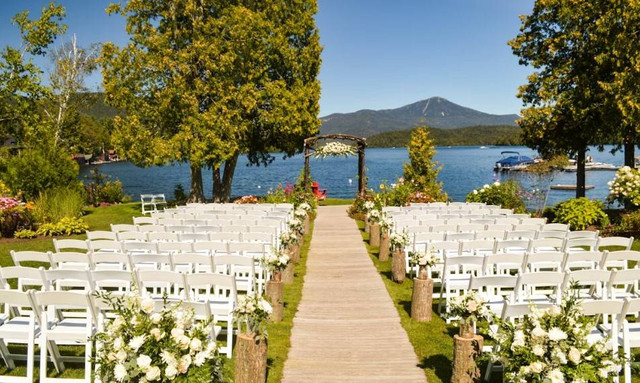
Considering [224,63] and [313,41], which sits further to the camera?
[313,41]

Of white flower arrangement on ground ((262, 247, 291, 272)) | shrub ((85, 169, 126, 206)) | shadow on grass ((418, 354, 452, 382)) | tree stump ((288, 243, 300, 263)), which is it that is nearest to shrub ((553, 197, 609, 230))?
tree stump ((288, 243, 300, 263))

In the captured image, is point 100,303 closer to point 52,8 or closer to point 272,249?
point 272,249

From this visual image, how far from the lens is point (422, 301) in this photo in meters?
7.86

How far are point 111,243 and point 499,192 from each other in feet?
52.1

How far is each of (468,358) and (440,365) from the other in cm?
94

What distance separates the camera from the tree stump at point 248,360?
5.31 m

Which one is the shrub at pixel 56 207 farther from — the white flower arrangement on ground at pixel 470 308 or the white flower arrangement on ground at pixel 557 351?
the white flower arrangement on ground at pixel 557 351

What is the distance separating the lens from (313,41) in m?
29.7

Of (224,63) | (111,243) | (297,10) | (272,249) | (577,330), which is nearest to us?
(577,330)

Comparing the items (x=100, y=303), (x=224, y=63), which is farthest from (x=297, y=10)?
(x=100, y=303)

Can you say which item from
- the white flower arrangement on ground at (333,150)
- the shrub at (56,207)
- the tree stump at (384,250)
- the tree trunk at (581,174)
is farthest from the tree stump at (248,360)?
the tree trunk at (581,174)

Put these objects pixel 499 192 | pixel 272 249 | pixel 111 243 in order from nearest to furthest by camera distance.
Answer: pixel 272 249, pixel 111 243, pixel 499 192

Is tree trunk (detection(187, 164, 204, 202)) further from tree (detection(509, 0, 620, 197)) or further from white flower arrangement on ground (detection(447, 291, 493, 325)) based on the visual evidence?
white flower arrangement on ground (detection(447, 291, 493, 325))

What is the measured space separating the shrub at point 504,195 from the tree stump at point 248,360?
1639cm
